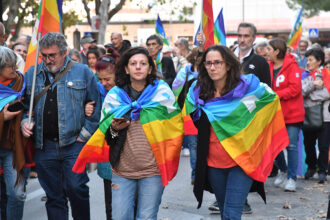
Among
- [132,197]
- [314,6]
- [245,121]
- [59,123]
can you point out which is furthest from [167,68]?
[314,6]

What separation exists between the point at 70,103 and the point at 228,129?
5.07 feet

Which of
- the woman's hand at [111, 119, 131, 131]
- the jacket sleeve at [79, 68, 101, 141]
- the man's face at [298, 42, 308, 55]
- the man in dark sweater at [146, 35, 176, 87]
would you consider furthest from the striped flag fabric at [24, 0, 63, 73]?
the man's face at [298, 42, 308, 55]

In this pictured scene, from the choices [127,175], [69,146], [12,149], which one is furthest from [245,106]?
[12,149]

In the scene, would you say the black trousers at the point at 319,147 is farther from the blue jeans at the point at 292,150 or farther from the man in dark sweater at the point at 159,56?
the man in dark sweater at the point at 159,56

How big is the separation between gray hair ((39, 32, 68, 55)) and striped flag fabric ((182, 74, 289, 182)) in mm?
1323

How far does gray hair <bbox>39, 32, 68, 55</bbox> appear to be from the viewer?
210 inches

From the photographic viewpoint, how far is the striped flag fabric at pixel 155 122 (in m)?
4.68

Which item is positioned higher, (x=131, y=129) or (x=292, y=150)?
(x=131, y=129)

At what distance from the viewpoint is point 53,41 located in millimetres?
5348

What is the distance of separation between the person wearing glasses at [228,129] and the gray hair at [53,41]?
1.33 metres

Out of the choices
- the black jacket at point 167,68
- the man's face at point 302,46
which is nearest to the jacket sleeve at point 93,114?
the black jacket at point 167,68

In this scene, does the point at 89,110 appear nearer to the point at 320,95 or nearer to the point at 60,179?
the point at 60,179

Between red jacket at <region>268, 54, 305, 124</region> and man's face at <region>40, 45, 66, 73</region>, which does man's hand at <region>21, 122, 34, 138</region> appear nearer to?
man's face at <region>40, 45, 66, 73</region>

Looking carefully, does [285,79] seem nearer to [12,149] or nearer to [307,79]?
[307,79]
